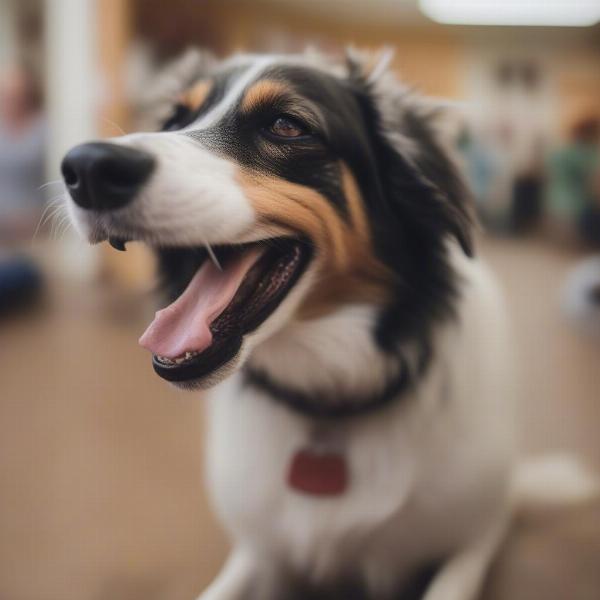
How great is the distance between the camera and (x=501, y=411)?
101cm

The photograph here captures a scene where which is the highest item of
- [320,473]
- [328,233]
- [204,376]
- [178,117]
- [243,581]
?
[178,117]

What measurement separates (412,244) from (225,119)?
1.07 ft

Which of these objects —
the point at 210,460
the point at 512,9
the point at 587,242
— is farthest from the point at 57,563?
the point at 587,242

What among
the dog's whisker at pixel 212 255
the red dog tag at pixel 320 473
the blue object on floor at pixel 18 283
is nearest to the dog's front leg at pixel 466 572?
the red dog tag at pixel 320 473

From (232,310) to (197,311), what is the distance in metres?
0.04

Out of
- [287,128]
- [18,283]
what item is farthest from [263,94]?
[18,283]

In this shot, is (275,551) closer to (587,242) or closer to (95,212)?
(95,212)

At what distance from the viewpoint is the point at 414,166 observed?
875 mm

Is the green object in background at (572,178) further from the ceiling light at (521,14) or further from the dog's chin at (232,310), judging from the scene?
the dog's chin at (232,310)

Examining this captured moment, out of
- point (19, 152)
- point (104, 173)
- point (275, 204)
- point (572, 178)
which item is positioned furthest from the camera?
point (19, 152)

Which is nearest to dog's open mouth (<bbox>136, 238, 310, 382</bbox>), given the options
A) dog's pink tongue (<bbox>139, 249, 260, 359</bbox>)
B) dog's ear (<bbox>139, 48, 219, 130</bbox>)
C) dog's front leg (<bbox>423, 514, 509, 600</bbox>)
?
dog's pink tongue (<bbox>139, 249, 260, 359</bbox>)

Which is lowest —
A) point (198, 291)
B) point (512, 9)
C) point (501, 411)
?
point (501, 411)

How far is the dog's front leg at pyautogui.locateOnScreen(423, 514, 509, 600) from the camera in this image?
88cm

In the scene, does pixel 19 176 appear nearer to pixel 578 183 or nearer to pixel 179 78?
pixel 179 78
